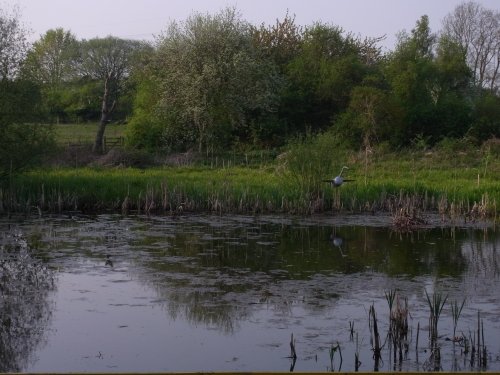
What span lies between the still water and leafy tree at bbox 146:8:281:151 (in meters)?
15.5

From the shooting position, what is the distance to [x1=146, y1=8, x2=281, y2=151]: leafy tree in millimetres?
32844

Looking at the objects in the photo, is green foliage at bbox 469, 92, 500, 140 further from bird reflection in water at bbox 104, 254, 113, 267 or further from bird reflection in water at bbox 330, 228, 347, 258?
bird reflection in water at bbox 104, 254, 113, 267

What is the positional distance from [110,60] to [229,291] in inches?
1530

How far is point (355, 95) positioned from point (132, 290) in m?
23.7

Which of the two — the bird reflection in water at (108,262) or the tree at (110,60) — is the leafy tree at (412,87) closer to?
the tree at (110,60)

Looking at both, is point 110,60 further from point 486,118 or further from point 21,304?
point 21,304

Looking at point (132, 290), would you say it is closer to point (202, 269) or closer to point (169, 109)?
point (202, 269)

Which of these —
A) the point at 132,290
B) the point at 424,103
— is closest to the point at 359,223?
the point at 132,290

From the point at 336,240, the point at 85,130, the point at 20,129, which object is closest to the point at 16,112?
the point at 20,129

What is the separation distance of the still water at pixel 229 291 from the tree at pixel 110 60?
96.9ft

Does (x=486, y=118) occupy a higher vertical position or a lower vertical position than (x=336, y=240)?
higher

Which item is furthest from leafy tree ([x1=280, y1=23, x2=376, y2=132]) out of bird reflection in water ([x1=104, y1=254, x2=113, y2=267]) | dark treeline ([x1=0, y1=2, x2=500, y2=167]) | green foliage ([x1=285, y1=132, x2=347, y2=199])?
bird reflection in water ([x1=104, y1=254, x2=113, y2=267])

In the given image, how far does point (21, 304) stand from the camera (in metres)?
10.3

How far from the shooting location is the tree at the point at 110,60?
46.5 meters
